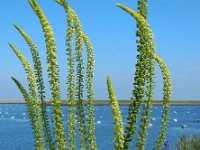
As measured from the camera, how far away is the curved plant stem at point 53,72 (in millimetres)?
3971

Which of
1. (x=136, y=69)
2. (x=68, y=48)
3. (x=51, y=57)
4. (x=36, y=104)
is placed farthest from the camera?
(x=36, y=104)

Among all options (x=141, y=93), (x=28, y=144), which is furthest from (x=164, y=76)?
(x=28, y=144)

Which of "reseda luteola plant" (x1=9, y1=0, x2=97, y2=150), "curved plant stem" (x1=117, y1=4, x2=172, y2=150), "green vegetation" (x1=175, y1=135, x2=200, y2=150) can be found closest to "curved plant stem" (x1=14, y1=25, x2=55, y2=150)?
"reseda luteola plant" (x1=9, y1=0, x2=97, y2=150)

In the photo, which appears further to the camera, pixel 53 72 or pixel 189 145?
pixel 189 145

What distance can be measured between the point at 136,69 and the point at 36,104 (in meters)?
1.23

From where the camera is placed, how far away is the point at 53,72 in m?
4.13

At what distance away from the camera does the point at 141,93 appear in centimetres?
441

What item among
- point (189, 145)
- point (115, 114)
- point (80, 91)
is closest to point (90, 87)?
point (80, 91)

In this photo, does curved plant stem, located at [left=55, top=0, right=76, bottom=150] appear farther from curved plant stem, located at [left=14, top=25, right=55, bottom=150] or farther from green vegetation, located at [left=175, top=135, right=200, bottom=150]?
green vegetation, located at [left=175, top=135, right=200, bottom=150]

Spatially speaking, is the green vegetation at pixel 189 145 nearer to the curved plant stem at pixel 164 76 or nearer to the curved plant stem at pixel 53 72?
the curved plant stem at pixel 164 76

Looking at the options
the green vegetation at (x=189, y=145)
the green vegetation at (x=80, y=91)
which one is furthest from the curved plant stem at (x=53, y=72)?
the green vegetation at (x=189, y=145)

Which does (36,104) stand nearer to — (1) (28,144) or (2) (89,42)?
(2) (89,42)

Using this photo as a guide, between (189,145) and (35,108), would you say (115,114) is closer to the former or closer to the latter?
(35,108)

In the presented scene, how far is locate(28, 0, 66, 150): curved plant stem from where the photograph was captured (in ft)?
13.0
